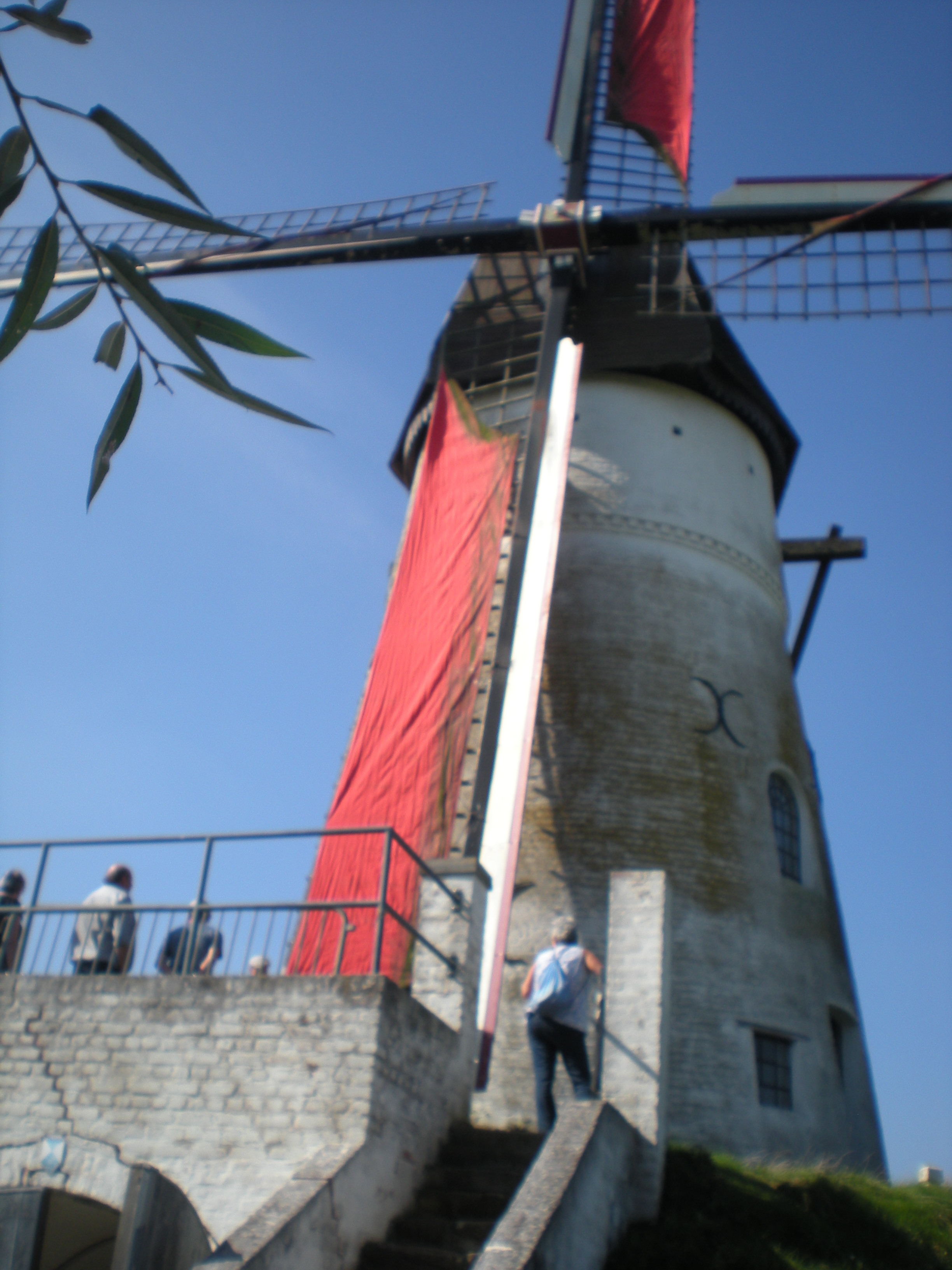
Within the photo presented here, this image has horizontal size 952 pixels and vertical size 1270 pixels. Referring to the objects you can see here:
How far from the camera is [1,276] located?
590 inches

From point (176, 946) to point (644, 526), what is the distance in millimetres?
7132

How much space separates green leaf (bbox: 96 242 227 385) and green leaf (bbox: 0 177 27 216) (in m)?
0.19

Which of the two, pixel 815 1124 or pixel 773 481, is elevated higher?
pixel 773 481

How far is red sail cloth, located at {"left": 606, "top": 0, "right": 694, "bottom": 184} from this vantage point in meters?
15.9

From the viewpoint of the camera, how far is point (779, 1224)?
730 cm

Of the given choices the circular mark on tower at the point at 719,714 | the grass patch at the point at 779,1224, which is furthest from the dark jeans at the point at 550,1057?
the circular mark on tower at the point at 719,714

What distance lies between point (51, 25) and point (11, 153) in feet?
0.77

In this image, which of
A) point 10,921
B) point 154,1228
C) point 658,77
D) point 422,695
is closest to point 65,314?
point 154,1228

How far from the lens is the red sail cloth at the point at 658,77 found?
15875 millimetres

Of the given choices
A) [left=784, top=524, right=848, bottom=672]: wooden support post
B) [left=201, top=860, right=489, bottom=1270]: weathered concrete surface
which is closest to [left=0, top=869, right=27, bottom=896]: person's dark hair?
[left=201, top=860, right=489, bottom=1270]: weathered concrete surface

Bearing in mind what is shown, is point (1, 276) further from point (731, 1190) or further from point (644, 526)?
point (731, 1190)

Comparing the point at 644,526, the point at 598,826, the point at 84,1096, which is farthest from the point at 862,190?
the point at 84,1096

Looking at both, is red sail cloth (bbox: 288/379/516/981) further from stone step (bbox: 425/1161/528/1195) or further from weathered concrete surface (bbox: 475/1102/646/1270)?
weathered concrete surface (bbox: 475/1102/646/1270)

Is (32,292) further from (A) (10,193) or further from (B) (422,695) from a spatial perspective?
(B) (422,695)
